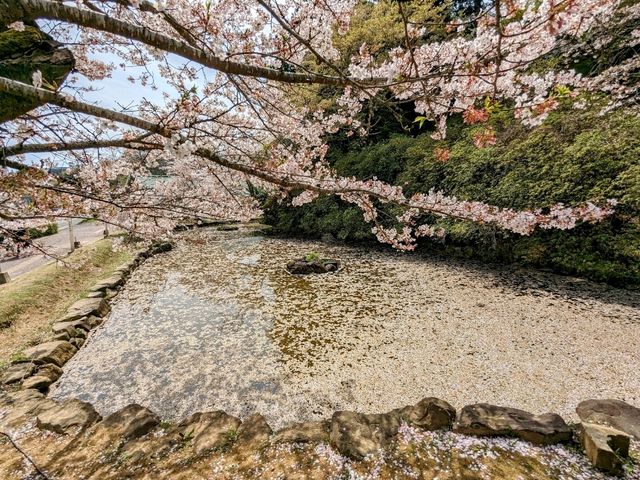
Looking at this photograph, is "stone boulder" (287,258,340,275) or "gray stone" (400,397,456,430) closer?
"gray stone" (400,397,456,430)

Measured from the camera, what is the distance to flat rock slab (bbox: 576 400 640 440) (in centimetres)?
213

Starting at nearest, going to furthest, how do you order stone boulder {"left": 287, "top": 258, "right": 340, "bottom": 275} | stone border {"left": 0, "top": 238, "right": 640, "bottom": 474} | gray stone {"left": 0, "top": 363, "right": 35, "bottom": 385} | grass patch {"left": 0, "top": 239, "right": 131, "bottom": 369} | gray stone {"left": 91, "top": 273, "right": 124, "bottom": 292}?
stone border {"left": 0, "top": 238, "right": 640, "bottom": 474}
gray stone {"left": 0, "top": 363, "right": 35, "bottom": 385}
grass patch {"left": 0, "top": 239, "right": 131, "bottom": 369}
gray stone {"left": 91, "top": 273, "right": 124, "bottom": 292}
stone boulder {"left": 287, "top": 258, "right": 340, "bottom": 275}

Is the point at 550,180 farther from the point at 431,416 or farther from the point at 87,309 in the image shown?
the point at 87,309

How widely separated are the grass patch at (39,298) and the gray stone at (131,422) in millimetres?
1949

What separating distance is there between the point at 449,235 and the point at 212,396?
584 cm

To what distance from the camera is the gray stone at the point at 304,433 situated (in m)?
2.23

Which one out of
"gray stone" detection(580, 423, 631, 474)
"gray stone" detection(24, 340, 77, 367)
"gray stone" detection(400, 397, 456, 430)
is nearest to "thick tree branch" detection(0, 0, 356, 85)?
"gray stone" detection(400, 397, 456, 430)

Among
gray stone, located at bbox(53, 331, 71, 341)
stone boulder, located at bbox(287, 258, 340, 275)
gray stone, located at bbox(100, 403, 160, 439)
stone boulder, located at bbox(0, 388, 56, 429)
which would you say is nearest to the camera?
gray stone, located at bbox(100, 403, 160, 439)

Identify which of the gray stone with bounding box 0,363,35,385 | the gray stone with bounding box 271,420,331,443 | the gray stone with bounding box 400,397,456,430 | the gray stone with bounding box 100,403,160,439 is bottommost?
the gray stone with bounding box 0,363,35,385

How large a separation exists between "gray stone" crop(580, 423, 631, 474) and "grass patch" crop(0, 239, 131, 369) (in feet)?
16.7

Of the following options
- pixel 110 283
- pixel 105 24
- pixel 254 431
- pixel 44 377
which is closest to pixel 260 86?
pixel 105 24

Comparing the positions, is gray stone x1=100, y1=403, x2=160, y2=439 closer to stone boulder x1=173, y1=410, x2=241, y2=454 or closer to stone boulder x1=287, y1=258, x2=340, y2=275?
stone boulder x1=173, y1=410, x2=241, y2=454

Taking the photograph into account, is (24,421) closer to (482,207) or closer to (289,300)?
(289,300)

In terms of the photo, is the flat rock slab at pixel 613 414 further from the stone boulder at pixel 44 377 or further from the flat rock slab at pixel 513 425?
the stone boulder at pixel 44 377
